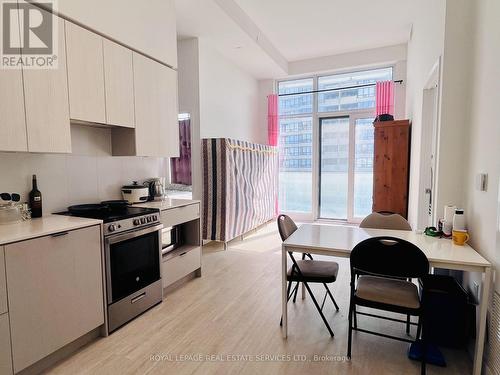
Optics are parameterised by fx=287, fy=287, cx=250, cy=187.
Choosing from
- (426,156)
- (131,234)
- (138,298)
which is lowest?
(138,298)

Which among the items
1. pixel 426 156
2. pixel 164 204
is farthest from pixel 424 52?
pixel 164 204

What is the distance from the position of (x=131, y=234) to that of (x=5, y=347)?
100cm

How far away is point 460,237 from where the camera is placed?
6.70 feet

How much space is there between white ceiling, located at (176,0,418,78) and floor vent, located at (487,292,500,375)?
3.75 metres

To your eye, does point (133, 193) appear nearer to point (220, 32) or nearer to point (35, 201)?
point (35, 201)

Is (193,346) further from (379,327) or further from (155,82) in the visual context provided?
(155,82)

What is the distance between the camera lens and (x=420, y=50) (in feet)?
11.9

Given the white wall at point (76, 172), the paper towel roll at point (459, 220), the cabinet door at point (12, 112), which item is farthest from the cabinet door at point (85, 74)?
the paper towel roll at point (459, 220)

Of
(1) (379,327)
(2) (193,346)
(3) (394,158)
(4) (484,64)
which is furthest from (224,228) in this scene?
(4) (484,64)

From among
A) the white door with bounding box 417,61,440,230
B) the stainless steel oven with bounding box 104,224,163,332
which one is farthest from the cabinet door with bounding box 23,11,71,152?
the white door with bounding box 417,61,440,230

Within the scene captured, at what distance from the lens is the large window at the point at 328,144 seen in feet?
18.9

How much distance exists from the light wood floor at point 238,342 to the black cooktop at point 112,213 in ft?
3.00

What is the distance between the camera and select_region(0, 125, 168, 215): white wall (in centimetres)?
220

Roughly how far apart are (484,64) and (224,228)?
338cm
